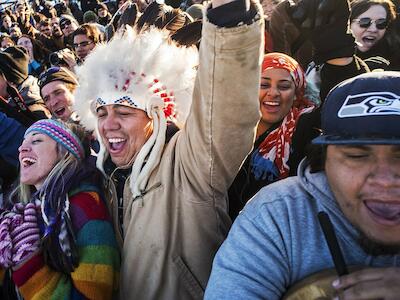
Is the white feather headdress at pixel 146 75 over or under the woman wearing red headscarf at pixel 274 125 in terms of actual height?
over

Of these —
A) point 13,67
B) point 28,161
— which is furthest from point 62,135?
point 13,67

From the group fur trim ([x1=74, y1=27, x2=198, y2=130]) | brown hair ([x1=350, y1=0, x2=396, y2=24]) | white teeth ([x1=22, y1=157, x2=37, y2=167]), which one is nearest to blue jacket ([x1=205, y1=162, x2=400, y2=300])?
fur trim ([x1=74, y1=27, x2=198, y2=130])

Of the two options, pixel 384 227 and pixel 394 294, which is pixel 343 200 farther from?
pixel 394 294

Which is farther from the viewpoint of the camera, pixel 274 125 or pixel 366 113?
pixel 274 125

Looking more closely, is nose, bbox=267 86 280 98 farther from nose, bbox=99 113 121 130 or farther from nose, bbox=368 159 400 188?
nose, bbox=368 159 400 188

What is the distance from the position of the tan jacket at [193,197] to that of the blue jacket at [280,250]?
300 millimetres

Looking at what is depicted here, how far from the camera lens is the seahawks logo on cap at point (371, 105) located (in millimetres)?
1121

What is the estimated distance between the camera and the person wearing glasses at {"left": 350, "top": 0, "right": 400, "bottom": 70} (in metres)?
3.16

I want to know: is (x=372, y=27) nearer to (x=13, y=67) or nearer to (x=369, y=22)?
(x=369, y=22)

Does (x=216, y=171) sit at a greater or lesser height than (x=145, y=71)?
lesser

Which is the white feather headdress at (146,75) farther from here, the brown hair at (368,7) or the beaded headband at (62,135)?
the brown hair at (368,7)

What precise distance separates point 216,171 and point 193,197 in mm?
152

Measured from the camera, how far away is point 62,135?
7.16 feet

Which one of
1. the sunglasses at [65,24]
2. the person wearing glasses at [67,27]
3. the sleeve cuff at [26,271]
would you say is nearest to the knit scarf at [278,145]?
the sleeve cuff at [26,271]
